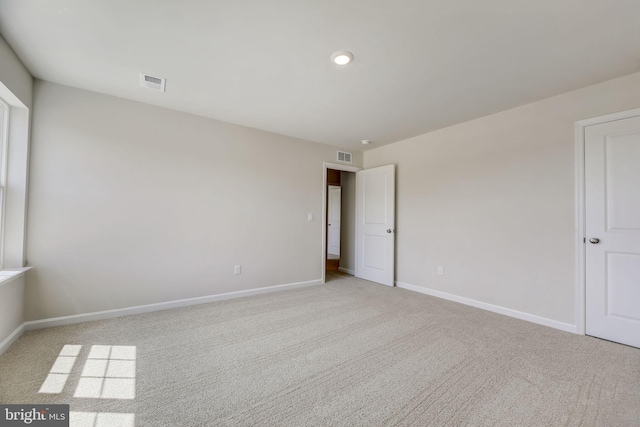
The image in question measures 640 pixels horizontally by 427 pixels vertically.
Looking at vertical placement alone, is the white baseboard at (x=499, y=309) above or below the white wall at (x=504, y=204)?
below

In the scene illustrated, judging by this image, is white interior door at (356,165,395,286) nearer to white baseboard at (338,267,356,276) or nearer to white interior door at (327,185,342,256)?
white baseboard at (338,267,356,276)

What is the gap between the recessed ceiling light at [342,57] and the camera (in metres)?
2.05

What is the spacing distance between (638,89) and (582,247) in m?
1.50

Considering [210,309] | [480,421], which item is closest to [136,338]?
[210,309]

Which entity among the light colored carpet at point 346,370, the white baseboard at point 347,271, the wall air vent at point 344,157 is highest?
the wall air vent at point 344,157

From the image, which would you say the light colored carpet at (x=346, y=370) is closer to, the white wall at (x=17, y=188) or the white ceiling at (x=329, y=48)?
the white wall at (x=17, y=188)

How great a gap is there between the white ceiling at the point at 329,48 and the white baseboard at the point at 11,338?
238 centimetres

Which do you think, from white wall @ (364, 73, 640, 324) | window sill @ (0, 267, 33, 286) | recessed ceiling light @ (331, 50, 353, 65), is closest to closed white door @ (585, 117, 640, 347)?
white wall @ (364, 73, 640, 324)

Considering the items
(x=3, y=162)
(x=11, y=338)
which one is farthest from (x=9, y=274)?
(x=3, y=162)

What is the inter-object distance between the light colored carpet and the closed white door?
0.85ft

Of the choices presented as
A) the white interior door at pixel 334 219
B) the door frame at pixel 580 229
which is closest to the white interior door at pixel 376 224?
the door frame at pixel 580 229

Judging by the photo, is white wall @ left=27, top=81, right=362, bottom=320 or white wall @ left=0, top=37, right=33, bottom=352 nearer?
white wall @ left=0, top=37, right=33, bottom=352

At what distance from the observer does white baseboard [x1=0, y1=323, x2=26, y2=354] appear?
2.08 meters

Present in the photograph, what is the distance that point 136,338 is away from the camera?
7.77 feet
